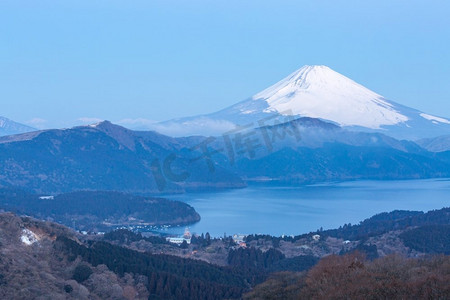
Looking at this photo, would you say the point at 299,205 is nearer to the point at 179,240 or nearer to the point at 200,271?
the point at 179,240

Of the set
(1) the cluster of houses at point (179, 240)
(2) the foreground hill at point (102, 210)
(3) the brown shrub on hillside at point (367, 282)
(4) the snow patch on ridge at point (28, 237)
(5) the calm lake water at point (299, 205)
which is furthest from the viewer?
(2) the foreground hill at point (102, 210)

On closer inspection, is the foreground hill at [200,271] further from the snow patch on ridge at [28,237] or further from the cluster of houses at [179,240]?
the cluster of houses at [179,240]

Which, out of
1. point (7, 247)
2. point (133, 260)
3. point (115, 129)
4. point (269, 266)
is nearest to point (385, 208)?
point (269, 266)

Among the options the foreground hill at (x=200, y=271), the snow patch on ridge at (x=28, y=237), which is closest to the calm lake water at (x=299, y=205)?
the foreground hill at (x=200, y=271)

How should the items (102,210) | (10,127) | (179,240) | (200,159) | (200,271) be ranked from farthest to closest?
(10,127) → (200,159) → (102,210) → (179,240) → (200,271)

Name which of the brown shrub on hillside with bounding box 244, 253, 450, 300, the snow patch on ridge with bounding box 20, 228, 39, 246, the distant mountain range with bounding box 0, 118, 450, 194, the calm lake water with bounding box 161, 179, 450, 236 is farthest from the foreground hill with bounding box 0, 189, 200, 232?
the brown shrub on hillside with bounding box 244, 253, 450, 300

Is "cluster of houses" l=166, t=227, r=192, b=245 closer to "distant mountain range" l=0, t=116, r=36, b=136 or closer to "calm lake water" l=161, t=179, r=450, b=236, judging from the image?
"calm lake water" l=161, t=179, r=450, b=236

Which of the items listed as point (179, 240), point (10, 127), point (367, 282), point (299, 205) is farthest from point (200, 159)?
point (10, 127)
